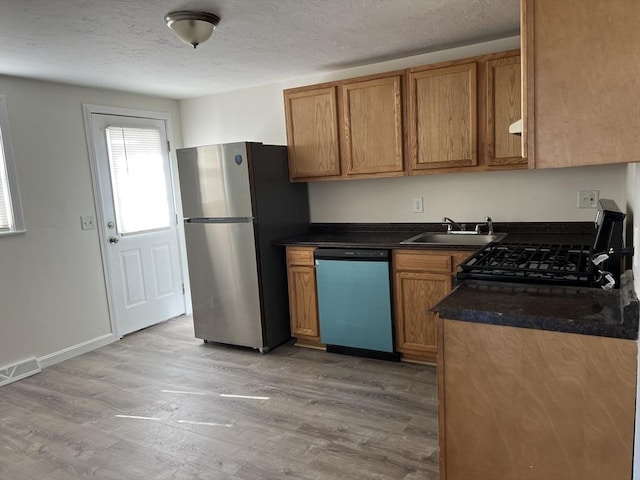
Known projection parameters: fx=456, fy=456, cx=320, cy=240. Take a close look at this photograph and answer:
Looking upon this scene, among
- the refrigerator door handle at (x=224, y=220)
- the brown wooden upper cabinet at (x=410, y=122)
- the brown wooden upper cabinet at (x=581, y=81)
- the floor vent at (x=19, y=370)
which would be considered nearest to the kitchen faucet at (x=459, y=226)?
the brown wooden upper cabinet at (x=410, y=122)

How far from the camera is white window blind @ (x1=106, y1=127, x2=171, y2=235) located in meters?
4.14

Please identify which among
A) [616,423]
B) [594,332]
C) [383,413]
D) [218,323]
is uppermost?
[594,332]

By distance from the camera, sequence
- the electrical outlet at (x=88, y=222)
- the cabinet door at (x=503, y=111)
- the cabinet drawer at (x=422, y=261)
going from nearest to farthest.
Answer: the cabinet door at (x=503, y=111) → the cabinet drawer at (x=422, y=261) → the electrical outlet at (x=88, y=222)

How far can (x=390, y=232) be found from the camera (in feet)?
12.2

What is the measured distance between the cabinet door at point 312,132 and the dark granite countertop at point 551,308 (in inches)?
83.1

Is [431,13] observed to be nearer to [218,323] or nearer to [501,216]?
[501,216]

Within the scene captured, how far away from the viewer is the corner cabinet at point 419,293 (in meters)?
3.02

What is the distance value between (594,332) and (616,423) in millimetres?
271

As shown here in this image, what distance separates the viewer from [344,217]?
396cm

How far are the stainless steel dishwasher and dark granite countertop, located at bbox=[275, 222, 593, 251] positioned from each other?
86 mm

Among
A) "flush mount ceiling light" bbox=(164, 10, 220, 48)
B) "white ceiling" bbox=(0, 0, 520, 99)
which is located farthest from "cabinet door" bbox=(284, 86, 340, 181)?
"flush mount ceiling light" bbox=(164, 10, 220, 48)

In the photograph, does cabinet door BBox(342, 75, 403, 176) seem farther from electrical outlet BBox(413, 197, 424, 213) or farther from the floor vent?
the floor vent

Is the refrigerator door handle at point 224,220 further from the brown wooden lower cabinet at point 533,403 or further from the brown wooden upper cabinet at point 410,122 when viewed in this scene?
the brown wooden lower cabinet at point 533,403

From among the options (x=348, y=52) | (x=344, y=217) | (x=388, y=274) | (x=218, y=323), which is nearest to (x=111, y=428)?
(x=218, y=323)
